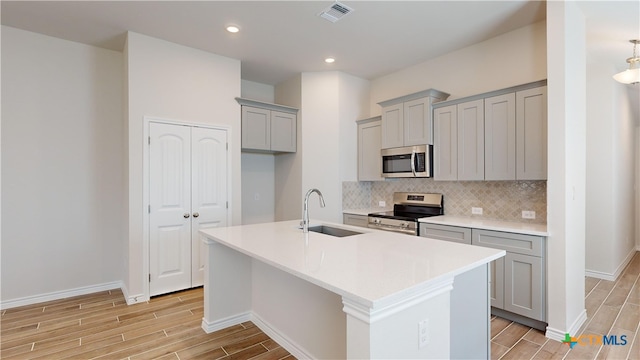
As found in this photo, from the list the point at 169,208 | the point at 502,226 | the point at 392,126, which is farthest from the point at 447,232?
the point at 169,208

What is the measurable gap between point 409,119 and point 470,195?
3.92 ft

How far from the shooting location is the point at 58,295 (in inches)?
139

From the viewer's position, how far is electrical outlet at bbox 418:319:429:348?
141 centimetres

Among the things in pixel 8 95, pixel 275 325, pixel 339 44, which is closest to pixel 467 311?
pixel 275 325

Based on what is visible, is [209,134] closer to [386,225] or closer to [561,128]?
[386,225]

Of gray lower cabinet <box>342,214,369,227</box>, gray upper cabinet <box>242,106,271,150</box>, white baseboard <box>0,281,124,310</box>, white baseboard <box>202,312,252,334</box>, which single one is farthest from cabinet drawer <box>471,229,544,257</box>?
white baseboard <box>0,281,124,310</box>

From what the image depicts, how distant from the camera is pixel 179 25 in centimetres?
325

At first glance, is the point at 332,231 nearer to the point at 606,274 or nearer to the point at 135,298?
the point at 135,298

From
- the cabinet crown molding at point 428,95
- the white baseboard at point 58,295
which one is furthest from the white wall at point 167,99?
the cabinet crown molding at point 428,95

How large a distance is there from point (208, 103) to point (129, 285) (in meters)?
2.24

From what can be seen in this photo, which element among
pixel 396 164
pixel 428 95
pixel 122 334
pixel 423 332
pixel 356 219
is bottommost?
pixel 122 334

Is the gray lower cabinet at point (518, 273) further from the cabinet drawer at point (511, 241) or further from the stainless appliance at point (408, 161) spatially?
the stainless appliance at point (408, 161)

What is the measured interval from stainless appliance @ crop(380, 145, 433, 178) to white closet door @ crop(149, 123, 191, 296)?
2562 mm

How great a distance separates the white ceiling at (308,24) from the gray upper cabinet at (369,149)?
976 mm
